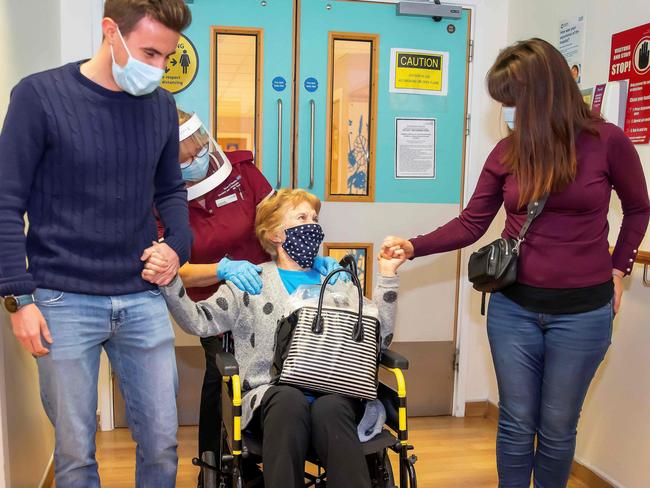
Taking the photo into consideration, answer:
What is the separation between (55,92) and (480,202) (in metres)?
1.28

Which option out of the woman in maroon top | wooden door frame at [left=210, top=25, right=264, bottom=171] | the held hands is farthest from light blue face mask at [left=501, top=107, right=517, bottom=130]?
wooden door frame at [left=210, top=25, right=264, bottom=171]

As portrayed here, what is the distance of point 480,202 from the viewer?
6.83 ft

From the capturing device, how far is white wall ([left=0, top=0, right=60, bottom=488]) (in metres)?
1.91

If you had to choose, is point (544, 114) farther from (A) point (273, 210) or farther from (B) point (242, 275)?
(B) point (242, 275)

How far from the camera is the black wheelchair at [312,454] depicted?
171 cm

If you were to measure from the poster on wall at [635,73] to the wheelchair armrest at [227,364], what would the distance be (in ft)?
5.27

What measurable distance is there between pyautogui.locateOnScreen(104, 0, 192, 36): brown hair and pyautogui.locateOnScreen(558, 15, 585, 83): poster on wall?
1.81m

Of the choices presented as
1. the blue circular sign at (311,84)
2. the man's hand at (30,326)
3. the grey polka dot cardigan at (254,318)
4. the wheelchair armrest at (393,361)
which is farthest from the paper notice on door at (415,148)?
the man's hand at (30,326)

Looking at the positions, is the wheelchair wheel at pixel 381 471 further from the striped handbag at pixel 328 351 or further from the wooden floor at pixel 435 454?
the wooden floor at pixel 435 454

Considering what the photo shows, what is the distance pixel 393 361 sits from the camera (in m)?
1.89

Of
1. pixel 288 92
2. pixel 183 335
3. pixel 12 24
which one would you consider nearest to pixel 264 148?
pixel 288 92

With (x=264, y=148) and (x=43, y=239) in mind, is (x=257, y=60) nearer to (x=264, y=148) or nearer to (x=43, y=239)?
(x=264, y=148)

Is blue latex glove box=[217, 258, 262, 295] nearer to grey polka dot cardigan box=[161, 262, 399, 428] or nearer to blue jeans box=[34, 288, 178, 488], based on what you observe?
grey polka dot cardigan box=[161, 262, 399, 428]

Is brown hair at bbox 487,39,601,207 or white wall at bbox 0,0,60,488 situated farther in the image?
white wall at bbox 0,0,60,488
